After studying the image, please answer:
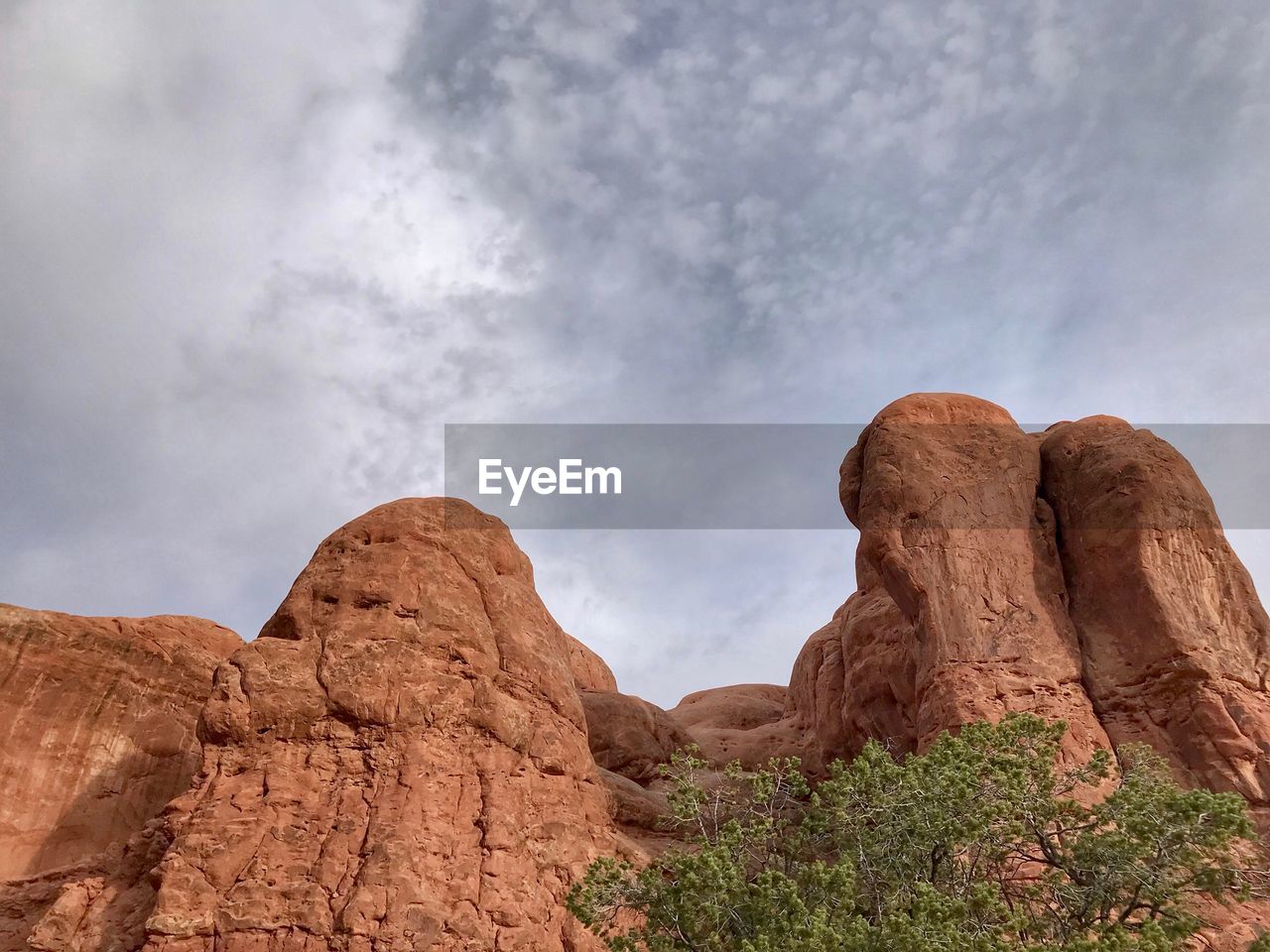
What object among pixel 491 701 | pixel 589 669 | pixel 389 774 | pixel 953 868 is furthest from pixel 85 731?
pixel 953 868

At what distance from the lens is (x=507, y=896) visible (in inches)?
671

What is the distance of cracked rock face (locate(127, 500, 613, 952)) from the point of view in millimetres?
15930

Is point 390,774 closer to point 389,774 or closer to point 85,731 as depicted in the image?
point 389,774

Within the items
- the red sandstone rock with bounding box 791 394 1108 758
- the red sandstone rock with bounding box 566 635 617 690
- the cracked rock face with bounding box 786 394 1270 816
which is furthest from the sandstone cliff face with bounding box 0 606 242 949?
the cracked rock face with bounding box 786 394 1270 816

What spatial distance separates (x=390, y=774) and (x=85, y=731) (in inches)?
671

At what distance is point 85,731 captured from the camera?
29.5 meters

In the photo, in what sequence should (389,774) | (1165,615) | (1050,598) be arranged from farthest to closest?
1. (1050,598)
2. (1165,615)
3. (389,774)

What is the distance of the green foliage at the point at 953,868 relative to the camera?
14133 millimetres

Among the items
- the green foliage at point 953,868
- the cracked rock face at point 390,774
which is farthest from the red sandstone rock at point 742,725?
the green foliage at point 953,868

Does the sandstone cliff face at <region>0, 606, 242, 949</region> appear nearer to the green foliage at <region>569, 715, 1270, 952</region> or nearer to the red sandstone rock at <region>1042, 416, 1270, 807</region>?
the green foliage at <region>569, 715, 1270, 952</region>

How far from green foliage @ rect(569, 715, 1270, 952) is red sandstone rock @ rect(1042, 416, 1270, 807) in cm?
456

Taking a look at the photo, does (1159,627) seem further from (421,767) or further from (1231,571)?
(421,767)

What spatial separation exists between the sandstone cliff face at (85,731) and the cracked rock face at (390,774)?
33.1ft

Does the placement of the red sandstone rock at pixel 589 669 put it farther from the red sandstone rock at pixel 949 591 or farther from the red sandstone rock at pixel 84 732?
the red sandstone rock at pixel 84 732
